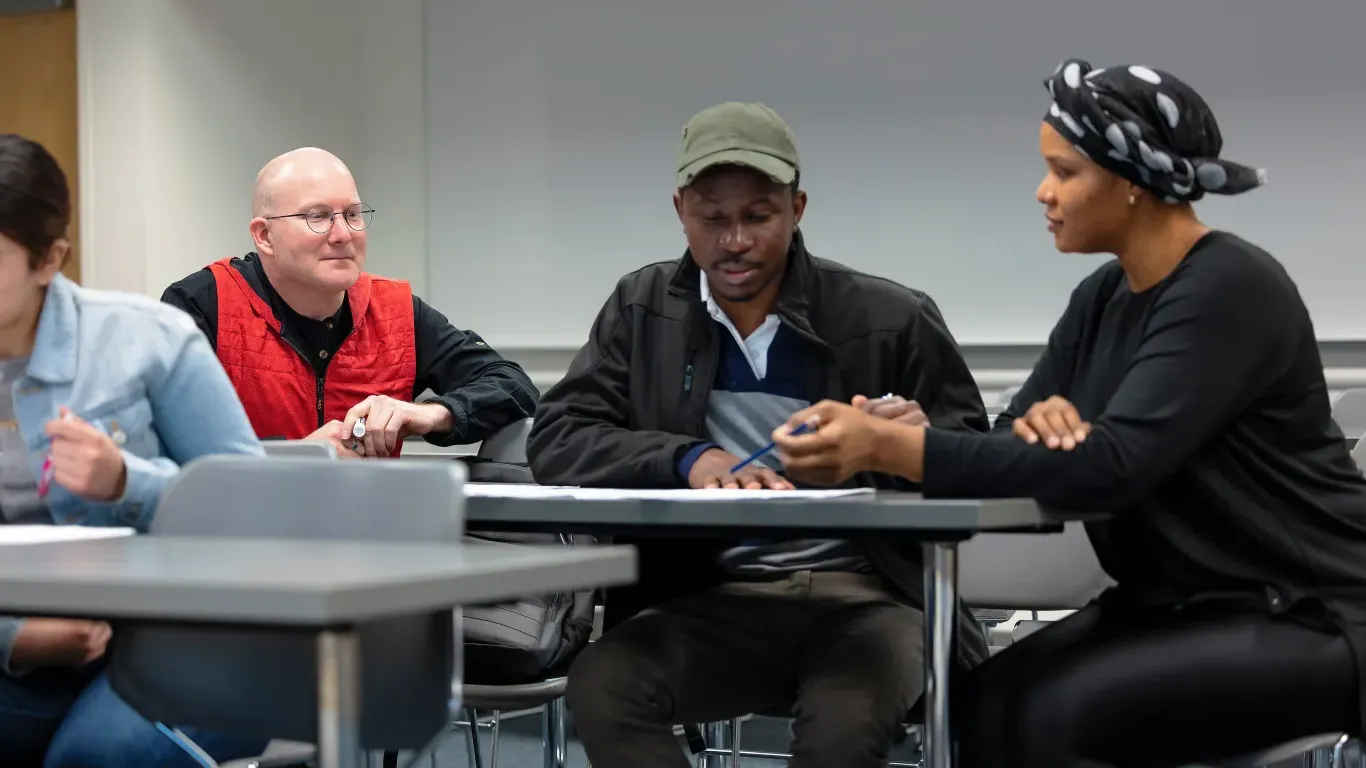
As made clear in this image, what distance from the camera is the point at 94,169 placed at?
5375 mm

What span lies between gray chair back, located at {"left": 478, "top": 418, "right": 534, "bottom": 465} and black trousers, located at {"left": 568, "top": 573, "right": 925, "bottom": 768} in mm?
683

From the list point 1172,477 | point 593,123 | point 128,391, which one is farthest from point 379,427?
point 593,123

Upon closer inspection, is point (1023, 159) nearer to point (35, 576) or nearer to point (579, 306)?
point (579, 306)

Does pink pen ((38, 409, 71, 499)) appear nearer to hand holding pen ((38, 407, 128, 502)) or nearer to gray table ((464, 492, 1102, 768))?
hand holding pen ((38, 407, 128, 502))

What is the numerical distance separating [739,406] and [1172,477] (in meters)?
0.74

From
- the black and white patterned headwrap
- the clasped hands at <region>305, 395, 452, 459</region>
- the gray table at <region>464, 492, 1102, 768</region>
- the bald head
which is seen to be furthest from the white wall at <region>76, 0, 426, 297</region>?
the black and white patterned headwrap

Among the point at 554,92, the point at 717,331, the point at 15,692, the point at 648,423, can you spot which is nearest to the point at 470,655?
the point at 648,423

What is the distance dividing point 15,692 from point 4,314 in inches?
19.0

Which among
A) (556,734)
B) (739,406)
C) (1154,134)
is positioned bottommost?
(556,734)

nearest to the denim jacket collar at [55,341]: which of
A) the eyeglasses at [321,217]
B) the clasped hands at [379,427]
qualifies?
the clasped hands at [379,427]

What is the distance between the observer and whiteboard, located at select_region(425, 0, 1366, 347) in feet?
16.2

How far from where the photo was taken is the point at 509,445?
299cm

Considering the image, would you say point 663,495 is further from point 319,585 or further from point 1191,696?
point 319,585

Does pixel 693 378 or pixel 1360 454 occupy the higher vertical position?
pixel 693 378
